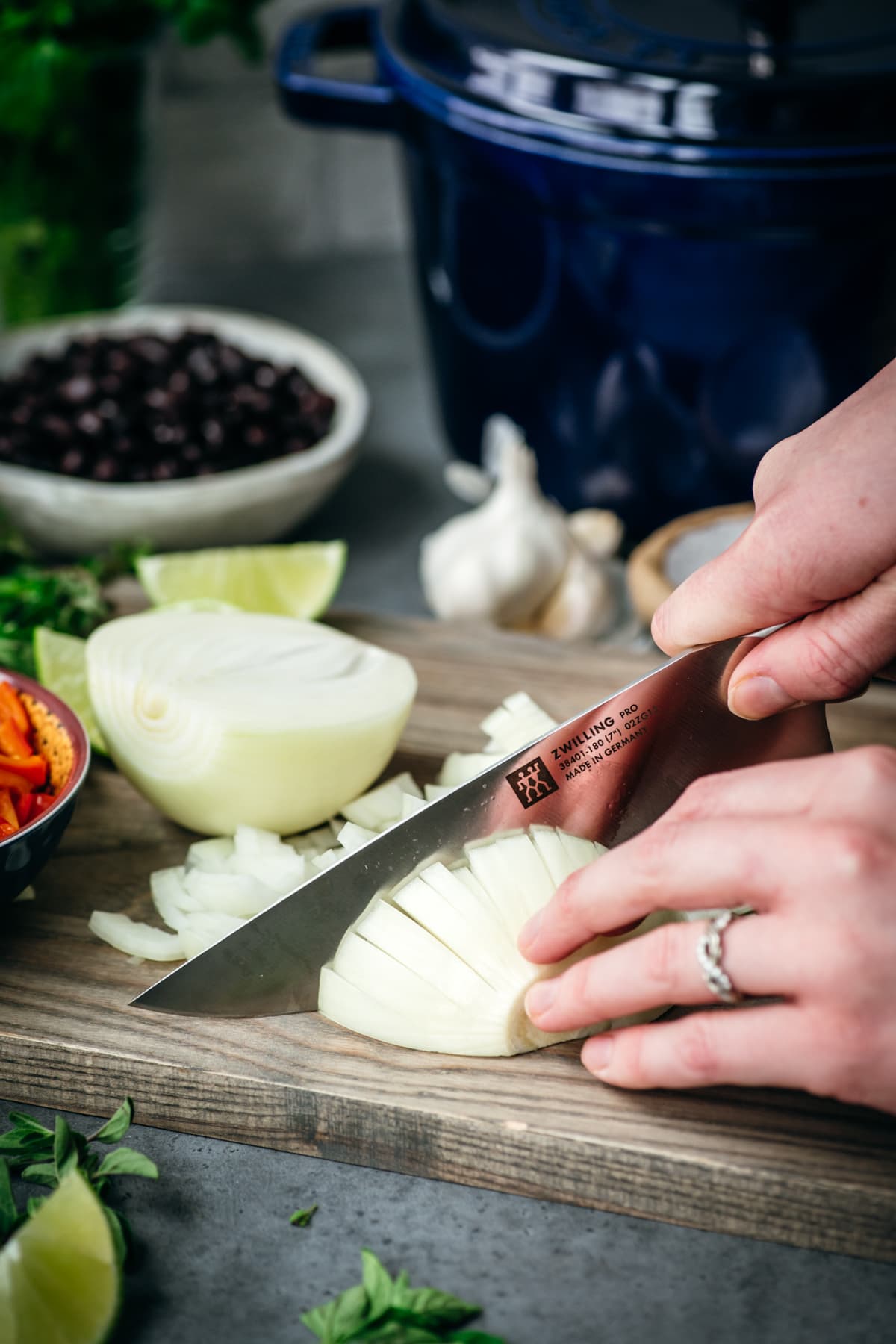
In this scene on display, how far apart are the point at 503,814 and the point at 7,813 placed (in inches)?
15.0

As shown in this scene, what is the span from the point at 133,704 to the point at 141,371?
→ 75cm

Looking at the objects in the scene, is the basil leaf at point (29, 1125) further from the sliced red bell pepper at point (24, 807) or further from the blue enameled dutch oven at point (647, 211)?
the blue enameled dutch oven at point (647, 211)

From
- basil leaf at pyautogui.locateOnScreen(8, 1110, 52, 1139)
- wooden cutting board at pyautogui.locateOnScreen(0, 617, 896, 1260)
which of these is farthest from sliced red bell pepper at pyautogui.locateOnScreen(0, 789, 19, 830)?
basil leaf at pyautogui.locateOnScreen(8, 1110, 52, 1139)

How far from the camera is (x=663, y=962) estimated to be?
83 cm

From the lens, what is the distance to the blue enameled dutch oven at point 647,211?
4.18ft

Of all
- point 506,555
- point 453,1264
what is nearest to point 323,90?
point 506,555

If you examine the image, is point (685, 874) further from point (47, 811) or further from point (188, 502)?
point (188, 502)

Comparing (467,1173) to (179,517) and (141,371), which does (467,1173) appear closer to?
(179,517)

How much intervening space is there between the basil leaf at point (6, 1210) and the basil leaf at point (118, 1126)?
0.07 metres

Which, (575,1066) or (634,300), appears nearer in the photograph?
(575,1066)

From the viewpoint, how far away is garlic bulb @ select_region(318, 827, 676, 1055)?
0.91 m

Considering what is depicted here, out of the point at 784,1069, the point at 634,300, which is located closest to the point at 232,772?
the point at 784,1069

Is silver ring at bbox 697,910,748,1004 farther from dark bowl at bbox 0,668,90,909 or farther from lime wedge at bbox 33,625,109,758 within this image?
lime wedge at bbox 33,625,109,758

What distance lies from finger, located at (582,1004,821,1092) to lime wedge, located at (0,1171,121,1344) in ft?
1.12
